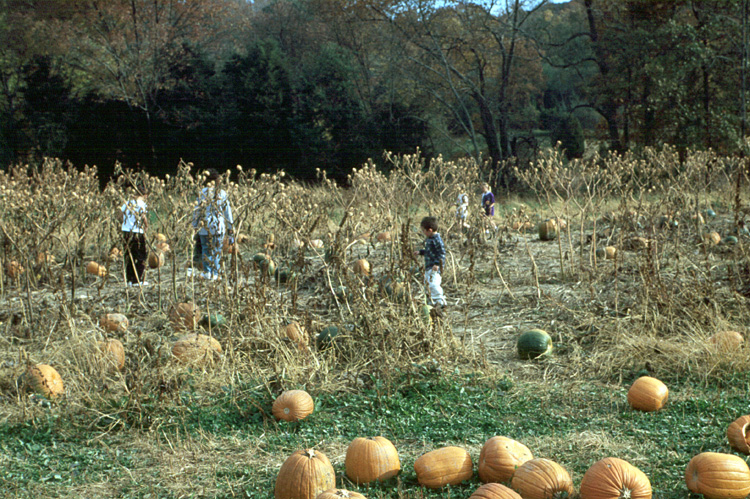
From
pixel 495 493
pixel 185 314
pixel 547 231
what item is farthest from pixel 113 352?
pixel 547 231

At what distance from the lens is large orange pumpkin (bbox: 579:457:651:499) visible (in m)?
2.89

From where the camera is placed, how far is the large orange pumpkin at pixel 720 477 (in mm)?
3031

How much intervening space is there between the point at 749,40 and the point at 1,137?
2226 cm

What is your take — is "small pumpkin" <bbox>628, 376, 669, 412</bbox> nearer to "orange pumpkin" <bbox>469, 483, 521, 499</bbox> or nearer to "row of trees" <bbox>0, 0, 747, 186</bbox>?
"orange pumpkin" <bbox>469, 483, 521, 499</bbox>

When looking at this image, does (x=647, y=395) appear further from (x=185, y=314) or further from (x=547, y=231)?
(x=547, y=231)

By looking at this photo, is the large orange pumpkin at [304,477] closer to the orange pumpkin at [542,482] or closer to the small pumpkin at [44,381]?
the orange pumpkin at [542,482]

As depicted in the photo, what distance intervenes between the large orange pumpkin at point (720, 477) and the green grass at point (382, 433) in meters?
0.14

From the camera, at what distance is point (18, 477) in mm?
3570

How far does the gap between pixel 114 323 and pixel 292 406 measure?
7.47 feet

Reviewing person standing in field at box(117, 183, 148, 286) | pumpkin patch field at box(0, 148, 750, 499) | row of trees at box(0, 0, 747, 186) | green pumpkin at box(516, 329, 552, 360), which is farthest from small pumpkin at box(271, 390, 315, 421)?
row of trees at box(0, 0, 747, 186)

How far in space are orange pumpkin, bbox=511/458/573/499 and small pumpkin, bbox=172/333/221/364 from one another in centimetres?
267

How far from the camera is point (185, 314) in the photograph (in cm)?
588

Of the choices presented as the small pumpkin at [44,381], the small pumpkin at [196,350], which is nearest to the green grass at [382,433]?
the small pumpkin at [44,381]

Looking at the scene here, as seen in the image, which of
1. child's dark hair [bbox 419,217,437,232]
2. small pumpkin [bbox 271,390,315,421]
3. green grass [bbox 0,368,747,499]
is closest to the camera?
green grass [bbox 0,368,747,499]
